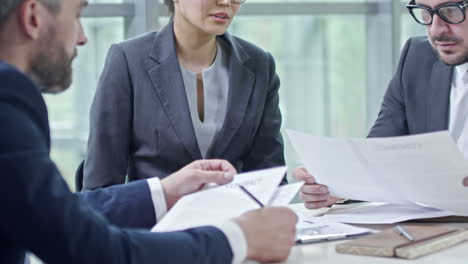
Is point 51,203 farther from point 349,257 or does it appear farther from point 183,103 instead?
point 183,103

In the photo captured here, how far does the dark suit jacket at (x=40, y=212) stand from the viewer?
117 centimetres

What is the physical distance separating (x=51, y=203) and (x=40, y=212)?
0.02 meters

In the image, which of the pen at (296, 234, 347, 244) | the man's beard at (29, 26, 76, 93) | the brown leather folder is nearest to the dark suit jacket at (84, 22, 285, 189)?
the pen at (296, 234, 347, 244)

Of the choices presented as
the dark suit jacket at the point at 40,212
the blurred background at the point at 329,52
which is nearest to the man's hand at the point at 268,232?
the dark suit jacket at the point at 40,212

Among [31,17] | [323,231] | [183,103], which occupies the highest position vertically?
[31,17]

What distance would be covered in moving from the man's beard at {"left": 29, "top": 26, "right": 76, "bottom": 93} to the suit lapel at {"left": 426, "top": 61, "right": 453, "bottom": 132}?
5.12 ft

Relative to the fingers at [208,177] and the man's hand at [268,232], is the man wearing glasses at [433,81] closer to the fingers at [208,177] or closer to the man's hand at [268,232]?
the fingers at [208,177]

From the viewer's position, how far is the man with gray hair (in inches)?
46.3

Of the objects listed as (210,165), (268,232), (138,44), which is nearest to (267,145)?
(138,44)

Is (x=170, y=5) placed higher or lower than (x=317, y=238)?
higher

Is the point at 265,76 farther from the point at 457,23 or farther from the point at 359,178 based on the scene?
the point at 359,178

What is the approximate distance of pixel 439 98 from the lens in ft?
8.56

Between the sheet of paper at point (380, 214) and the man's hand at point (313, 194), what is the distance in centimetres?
5

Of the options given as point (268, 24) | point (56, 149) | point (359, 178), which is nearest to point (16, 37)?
point (359, 178)
